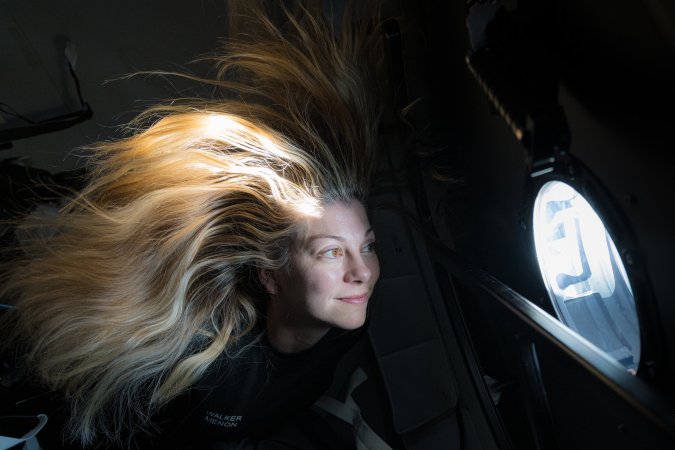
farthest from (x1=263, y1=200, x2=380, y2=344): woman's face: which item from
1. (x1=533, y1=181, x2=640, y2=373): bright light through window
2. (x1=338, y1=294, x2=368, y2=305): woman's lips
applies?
(x1=533, y1=181, x2=640, y2=373): bright light through window

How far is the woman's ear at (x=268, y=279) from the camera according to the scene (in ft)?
2.91

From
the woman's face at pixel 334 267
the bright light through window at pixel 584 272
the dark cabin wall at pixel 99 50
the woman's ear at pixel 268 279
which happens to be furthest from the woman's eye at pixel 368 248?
the dark cabin wall at pixel 99 50

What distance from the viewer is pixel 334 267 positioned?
80cm

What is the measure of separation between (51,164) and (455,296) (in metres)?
0.91

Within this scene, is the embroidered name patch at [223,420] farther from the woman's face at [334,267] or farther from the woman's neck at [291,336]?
the woman's face at [334,267]

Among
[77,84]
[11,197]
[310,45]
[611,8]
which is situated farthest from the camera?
[11,197]

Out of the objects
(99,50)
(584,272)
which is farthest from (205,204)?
(584,272)

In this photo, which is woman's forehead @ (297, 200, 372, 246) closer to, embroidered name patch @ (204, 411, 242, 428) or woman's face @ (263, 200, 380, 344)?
woman's face @ (263, 200, 380, 344)

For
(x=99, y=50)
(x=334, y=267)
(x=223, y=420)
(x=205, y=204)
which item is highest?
(x=99, y=50)

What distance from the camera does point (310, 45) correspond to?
841mm

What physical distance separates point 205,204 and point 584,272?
56cm

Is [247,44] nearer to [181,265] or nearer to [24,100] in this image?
[181,265]

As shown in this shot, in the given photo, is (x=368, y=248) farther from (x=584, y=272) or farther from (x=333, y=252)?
(x=584, y=272)

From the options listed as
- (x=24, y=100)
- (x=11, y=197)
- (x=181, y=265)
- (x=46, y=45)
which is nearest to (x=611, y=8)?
(x=181, y=265)
